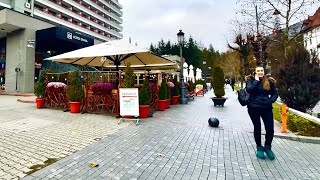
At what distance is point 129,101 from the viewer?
25.3ft

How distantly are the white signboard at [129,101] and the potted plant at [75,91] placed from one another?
94.2 inches

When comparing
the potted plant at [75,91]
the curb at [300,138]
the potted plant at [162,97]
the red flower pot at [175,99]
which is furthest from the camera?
the red flower pot at [175,99]

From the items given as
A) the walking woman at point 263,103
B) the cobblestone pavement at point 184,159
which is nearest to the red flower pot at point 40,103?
the cobblestone pavement at point 184,159

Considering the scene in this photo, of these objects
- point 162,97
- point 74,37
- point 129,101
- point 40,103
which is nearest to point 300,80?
point 162,97

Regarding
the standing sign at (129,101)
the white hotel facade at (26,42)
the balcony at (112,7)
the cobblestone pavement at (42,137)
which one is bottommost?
the cobblestone pavement at (42,137)

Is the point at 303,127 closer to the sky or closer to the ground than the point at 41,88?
closer to the ground

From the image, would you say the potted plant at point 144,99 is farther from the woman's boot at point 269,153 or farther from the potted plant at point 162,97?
the woman's boot at point 269,153

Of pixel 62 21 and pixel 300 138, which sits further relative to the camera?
pixel 62 21

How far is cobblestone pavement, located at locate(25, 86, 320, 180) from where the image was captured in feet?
11.4

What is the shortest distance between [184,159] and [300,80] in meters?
5.86

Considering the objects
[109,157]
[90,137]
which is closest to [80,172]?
[109,157]

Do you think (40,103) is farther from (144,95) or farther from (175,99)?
(175,99)

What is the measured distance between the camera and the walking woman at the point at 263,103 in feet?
13.9

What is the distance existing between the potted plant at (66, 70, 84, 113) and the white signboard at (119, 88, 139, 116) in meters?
2.39
